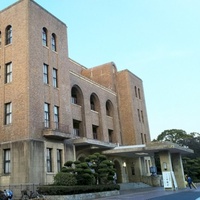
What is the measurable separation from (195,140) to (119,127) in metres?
36.0

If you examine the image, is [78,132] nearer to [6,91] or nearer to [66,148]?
[66,148]

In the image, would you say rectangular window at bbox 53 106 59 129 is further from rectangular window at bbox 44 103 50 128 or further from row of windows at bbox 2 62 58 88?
row of windows at bbox 2 62 58 88

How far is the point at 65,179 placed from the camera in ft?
61.4

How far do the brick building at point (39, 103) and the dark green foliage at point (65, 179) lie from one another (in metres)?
1.93

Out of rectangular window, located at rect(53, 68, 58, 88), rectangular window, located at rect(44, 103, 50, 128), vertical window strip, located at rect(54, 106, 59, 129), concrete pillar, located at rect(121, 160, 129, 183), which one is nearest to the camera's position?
rectangular window, located at rect(44, 103, 50, 128)

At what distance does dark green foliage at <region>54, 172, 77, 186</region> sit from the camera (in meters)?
18.6

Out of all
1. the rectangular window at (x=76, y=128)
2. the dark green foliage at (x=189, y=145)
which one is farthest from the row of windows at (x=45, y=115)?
the dark green foliage at (x=189, y=145)

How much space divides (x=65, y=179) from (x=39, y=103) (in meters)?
6.61

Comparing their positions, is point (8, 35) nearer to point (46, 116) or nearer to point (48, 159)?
point (46, 116)

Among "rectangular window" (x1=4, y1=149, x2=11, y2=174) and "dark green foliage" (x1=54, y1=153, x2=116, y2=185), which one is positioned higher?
"rectangular window" (x1=4, y1=149, x2=11, y2=174)

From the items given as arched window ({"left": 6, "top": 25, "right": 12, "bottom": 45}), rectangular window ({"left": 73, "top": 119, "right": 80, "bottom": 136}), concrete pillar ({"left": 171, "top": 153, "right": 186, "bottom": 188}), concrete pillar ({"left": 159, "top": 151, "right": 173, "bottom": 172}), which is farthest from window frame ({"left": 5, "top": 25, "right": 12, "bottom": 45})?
concrete pillar ({"left": 171, "top": 153, "right": 186, "bottom": 188})

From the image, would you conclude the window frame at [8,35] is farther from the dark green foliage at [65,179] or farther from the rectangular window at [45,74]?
the dark green foliage at [65,179]

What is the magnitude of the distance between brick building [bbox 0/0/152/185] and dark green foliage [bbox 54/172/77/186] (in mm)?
1925

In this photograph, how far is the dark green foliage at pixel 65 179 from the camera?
61.1ft
